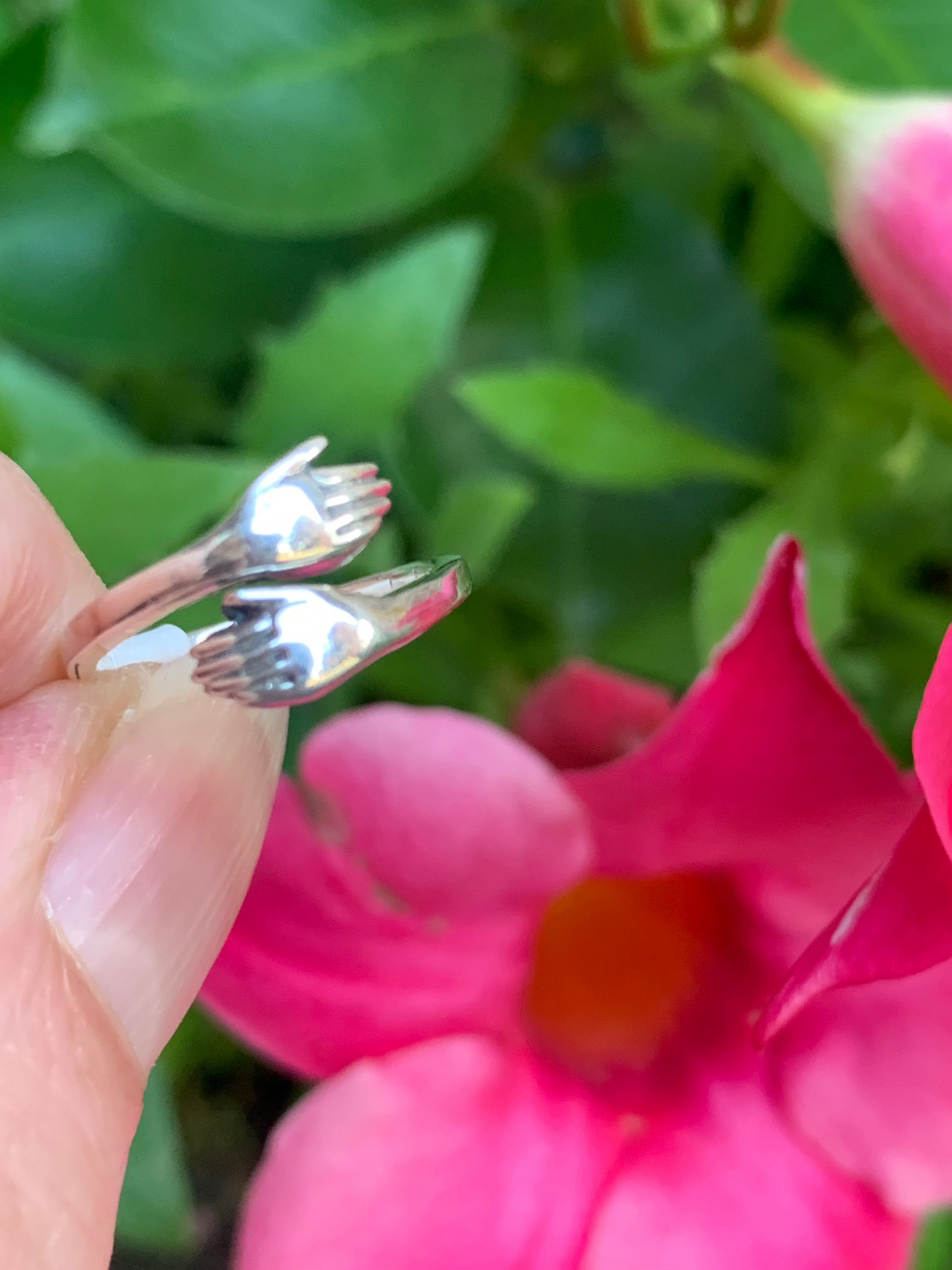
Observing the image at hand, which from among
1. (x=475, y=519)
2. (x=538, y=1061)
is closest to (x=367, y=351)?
(x=475, y=519)

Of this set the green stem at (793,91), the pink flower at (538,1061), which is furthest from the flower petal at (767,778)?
the green stem at (793,91)

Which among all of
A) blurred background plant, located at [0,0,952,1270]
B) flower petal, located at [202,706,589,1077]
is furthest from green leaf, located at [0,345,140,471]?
flower petal, located at [202,706,589,1077]

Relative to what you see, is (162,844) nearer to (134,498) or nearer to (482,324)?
(134,498)

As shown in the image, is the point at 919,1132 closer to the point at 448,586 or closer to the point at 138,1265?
the point at 448,586

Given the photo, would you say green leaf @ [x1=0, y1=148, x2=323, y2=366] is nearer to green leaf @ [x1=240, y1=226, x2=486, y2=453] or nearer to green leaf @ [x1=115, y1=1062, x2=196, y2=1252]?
green leaf @ [x1=240, y1=226, x2=486, y2=453]

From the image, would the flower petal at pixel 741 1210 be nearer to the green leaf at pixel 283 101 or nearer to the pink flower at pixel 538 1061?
the pink flower at pixel 538 1061
